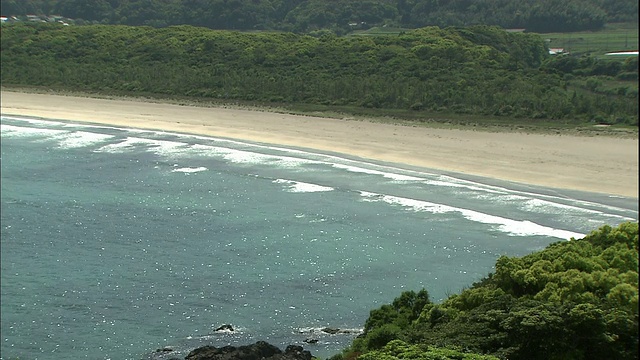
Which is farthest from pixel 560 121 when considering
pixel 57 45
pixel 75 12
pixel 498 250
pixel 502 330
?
pixel 75 12

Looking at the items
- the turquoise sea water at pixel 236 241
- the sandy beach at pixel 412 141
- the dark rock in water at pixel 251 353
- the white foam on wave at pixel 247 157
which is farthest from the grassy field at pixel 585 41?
the dark rock in water at pixel 251 353

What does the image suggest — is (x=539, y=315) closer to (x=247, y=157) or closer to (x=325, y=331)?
(x=325, y=331)

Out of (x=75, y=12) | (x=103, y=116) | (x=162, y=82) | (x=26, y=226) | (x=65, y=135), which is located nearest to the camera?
(x=26, y=226)

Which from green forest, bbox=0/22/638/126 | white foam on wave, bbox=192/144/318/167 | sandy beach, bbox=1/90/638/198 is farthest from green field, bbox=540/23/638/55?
white foam on wave, bbox=192/144/318/167

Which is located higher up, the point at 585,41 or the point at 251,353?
the point at 585,41

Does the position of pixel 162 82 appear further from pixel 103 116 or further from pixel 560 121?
pixel 560 121

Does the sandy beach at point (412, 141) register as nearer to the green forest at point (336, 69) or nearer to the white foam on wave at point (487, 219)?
the green forest at point (336, 69)

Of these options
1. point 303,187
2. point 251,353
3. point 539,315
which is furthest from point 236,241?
point 539,315
